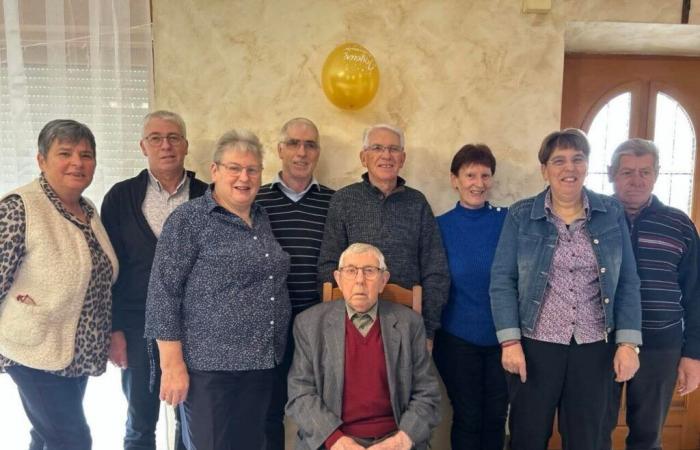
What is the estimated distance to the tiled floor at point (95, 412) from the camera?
2490 millimetres

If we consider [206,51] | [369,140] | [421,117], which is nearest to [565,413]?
[369,140]

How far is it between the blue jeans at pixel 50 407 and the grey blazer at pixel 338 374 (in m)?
0.78

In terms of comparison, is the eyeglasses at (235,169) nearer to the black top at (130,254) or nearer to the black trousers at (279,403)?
the black top at (130,254)

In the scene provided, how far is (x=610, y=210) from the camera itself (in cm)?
186

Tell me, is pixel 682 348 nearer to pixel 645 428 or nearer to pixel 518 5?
pixel 645 428

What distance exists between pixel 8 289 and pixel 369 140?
1483 millimetres

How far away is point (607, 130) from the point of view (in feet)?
9.27

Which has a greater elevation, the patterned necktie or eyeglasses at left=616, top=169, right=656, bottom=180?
eyeglasses at left=616, top=169, right=656, bottom=180

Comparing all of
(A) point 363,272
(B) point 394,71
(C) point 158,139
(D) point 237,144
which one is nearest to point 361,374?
(A) point 363,272

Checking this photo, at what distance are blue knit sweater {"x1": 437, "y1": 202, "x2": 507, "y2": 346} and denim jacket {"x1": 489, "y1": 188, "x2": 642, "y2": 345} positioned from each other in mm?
187

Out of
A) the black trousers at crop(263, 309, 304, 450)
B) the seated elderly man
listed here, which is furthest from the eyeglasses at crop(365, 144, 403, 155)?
the black trousers at crop(263, 309, 304, 450)

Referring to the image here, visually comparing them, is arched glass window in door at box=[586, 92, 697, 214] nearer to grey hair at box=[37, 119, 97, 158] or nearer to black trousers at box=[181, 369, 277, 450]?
black trousers at box=[181, 369, 277, 450]

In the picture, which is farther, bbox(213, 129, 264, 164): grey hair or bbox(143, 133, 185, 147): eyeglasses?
bbox(143, 133, 185, 147): eyeglasses

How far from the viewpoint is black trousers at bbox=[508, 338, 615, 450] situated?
1794 millimetres
